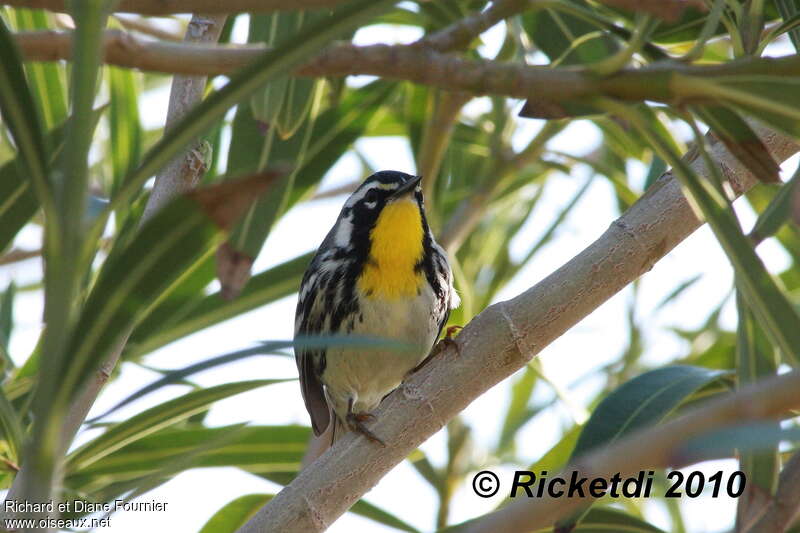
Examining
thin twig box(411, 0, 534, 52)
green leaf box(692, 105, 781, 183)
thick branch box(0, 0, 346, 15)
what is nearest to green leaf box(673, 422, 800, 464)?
green leaf box(692, 105, 781, 183)

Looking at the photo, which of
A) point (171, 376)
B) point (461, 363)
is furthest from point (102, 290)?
point (461, 363)

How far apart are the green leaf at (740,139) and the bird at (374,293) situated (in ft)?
5.11

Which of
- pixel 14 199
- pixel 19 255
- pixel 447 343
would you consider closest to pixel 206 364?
pixel 447 343

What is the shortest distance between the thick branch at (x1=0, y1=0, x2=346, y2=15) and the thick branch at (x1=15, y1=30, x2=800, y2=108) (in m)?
0.05

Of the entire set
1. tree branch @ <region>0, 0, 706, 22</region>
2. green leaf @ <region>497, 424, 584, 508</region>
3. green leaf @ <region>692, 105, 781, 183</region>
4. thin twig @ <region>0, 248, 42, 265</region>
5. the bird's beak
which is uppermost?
thin twig @ <region>0, 248, 42, 265</region>

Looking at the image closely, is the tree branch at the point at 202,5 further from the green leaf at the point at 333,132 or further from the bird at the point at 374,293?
the bird at the point at 374,293

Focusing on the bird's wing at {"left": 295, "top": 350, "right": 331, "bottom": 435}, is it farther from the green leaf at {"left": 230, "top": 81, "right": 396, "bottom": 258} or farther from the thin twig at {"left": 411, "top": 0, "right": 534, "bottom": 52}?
the thin twig at {"left": 411, "top": 0, "right": 534, "bottom": 52}

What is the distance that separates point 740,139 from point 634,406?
0.64 metres

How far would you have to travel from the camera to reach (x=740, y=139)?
1376mm

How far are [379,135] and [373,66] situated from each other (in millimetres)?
2443

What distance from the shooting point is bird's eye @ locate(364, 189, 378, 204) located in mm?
3234

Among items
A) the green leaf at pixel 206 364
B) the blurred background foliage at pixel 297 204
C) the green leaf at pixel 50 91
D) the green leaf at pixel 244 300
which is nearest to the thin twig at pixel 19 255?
the blurred background foliage at pixel 297 204

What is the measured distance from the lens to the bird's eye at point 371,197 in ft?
10.6

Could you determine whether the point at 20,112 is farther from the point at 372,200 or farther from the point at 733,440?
the point at 372,200
